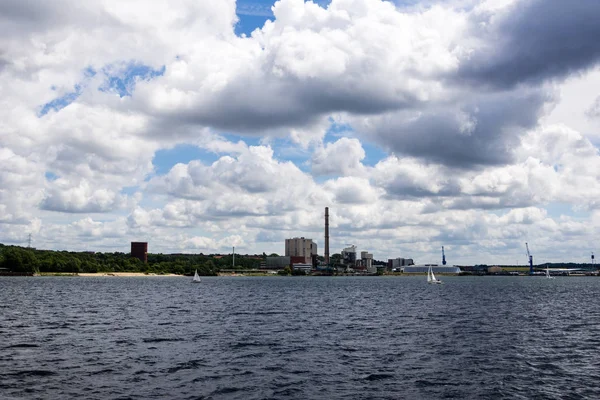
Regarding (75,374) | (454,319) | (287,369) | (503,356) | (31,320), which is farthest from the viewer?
(454,319)

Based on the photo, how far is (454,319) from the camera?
83.8 meters

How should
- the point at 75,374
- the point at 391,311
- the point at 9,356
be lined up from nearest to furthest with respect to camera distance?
the point at 75,374
the point at 9,356
the point at 391,311

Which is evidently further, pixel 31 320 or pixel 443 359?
pixel 31 320

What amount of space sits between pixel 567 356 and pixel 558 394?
16.4 metres

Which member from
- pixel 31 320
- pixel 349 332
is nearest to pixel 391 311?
pixel 349 332

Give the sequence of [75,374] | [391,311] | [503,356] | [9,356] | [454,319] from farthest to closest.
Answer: [391,311]
[454,319]
[503,356]
[9,356]
[75,374]

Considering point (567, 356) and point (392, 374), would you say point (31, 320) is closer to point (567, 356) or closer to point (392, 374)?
point (392, 374)

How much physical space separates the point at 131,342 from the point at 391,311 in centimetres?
5588

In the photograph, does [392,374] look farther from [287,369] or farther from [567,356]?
[567,356]

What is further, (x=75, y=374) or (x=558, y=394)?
(x=75, y=374)

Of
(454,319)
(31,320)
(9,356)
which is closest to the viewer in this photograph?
(9,356)

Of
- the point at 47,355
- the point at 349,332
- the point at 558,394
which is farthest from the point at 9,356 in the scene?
the point at 558,394

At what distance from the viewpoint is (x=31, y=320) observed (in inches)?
3012

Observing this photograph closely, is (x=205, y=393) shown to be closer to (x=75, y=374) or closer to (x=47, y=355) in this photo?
(x=75, y=374)
